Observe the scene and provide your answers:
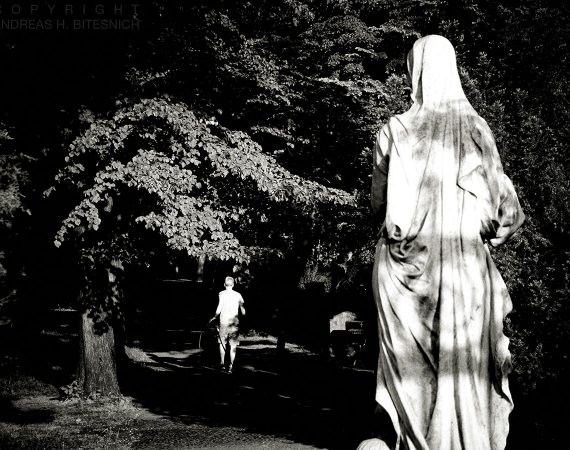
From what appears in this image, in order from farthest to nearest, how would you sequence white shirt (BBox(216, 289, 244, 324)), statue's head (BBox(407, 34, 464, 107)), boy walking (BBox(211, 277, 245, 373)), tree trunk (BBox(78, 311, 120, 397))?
white shirt (BBox(216, 289, 244, 324))
boy walking (BBox(211, 277, 245, 373))
tree trunk (BBox(78, 311, 120, 397))
statue's head (BBox(407, 34, 464, 107))

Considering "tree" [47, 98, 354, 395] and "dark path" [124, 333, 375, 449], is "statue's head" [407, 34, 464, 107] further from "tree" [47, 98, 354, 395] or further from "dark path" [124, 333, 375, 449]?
"tree" [47, 98, 354, 395]

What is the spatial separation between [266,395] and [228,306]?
122 inches

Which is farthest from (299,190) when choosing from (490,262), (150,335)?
(150,335)

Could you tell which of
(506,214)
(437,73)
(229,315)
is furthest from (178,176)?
(506,214)

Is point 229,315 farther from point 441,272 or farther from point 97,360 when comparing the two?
point 441,272

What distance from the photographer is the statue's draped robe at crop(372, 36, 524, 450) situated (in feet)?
12.5

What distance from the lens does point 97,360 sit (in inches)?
588

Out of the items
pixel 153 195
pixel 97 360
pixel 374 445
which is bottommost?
pixel 97 360

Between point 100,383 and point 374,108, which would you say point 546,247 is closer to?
point 374,108

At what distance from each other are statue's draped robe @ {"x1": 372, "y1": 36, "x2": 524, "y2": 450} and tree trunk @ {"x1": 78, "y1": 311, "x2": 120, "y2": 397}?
38.2ft

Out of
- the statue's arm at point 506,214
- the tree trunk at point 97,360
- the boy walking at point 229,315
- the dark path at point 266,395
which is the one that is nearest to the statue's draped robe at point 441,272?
the statue's arm at point 506,214

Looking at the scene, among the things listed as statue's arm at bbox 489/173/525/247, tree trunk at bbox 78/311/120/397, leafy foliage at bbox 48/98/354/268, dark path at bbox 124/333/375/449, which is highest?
leafy foliage at bbox 48/98/354/268

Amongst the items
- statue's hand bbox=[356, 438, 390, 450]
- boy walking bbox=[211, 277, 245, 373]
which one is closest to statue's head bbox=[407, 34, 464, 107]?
statue's hand bbox=[356, 438, 390, 450]

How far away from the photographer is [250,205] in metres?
14.4
